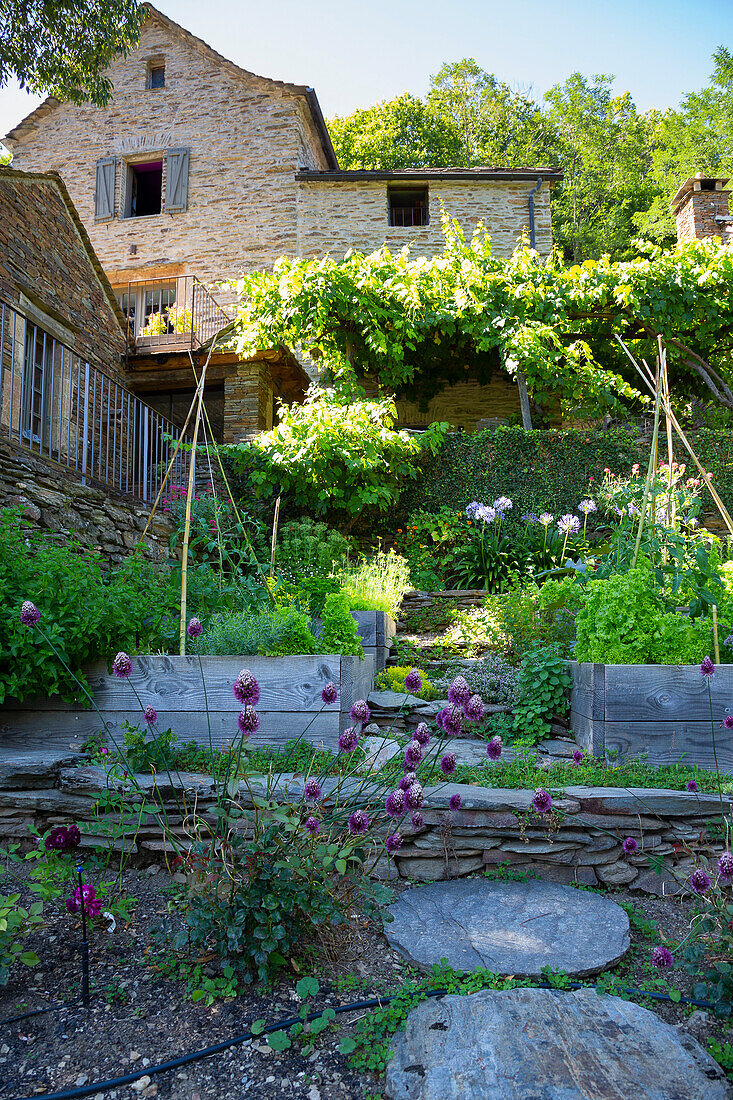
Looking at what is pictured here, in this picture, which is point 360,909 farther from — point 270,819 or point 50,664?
point 50,664

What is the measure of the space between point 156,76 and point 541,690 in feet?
48.8

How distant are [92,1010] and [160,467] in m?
6.41

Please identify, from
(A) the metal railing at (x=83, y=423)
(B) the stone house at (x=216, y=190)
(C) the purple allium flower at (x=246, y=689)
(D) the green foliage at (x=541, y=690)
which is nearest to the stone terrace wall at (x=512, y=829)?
(C) the purple allium flower at (x=246, y=689)

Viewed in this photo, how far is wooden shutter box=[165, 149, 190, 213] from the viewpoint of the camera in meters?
12.9

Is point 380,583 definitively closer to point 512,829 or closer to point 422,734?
point 512,829

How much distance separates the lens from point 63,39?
308 inches

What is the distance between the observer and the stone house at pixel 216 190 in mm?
12383

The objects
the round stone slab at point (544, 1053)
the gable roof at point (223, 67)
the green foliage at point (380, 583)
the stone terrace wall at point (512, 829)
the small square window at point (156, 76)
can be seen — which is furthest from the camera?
the small square window at point (156, 76)

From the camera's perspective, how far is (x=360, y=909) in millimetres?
2334

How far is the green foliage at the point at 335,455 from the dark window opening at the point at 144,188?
28.2 feet

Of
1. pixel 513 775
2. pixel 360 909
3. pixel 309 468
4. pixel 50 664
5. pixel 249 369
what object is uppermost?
pixel 249 369

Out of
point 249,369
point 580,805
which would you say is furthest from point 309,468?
point 580,805

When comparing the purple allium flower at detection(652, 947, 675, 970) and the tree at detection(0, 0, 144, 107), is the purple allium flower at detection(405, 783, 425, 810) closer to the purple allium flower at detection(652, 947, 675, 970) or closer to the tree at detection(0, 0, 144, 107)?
the purple allium flower at detection(652, 947, 675, 970)

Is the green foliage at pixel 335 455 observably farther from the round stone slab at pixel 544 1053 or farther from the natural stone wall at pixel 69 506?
the round stone slab at pixel 544 1053
